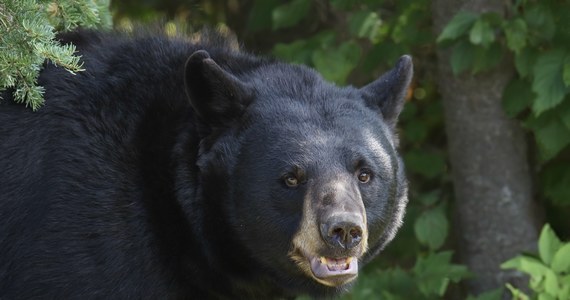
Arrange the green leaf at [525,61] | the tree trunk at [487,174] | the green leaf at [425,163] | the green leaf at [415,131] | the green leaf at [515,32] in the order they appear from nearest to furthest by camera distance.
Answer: the green leaf at [515,32]
the green leaf at [525,61]
the tree trunk at [487,174]
the green leaf at [425,163]
the green leaf at [415,131]

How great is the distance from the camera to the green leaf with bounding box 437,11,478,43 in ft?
21.8

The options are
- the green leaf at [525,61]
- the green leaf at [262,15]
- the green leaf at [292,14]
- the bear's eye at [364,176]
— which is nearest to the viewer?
the bear's eye at [364,176]

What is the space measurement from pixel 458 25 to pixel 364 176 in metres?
1.94

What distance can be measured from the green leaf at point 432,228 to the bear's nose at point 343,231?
2.57 m

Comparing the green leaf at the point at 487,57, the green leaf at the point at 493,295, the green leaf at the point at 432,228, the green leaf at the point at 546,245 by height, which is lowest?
the green leaf at the point at 493,295

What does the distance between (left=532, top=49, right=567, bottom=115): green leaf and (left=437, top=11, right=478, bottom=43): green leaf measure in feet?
1.51

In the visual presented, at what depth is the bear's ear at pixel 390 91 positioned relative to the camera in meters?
5.54

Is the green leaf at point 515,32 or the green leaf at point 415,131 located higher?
the green leaf at point 515,32

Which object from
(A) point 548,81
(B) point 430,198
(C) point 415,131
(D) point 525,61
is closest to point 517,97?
(D) point 525,61

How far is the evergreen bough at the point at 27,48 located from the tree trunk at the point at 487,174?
3132mm

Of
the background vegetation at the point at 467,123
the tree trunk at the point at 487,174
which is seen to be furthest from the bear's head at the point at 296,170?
the tree trunk at the point at 487,174

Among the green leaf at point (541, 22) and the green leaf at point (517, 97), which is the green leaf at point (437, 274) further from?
the green leaf at point (541, 22)

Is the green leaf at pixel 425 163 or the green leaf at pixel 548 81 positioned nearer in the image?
the green leaf at pixel 548 81

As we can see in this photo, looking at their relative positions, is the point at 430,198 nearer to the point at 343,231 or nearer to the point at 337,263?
the point at 337,263
